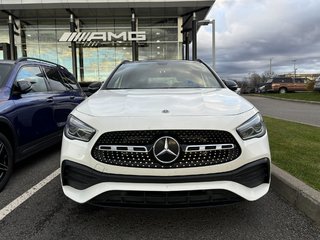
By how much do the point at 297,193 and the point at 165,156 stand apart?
1769 millimetres

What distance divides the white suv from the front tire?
1.55 m

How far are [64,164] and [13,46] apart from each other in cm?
3086

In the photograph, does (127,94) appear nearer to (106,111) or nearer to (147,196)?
(106,111)

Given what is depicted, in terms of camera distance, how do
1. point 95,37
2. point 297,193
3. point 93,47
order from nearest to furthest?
point 297,193 < point 95,37 < point 93,47

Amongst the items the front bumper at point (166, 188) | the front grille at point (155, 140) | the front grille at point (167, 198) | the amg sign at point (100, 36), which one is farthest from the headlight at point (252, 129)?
the amg sign at point (100, 36)

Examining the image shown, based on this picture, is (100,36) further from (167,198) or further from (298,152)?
(167,198)

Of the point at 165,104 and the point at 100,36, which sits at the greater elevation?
the point at 100,36

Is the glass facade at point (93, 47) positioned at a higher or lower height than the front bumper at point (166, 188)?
higher

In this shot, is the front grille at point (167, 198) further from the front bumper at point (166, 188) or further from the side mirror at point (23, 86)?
the side mirror at point (23, 86)

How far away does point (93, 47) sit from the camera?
3195 cm

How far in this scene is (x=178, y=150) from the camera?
2.62m

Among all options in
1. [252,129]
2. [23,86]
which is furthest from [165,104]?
[23,86]

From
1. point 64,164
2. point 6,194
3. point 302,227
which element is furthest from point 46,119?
point 302,227

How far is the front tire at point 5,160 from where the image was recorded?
13.3 ft
